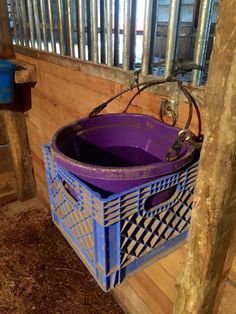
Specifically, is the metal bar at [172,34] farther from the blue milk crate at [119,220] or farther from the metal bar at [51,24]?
the metal bar at [51,24]

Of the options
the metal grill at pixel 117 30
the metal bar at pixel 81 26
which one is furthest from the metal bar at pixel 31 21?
the metal bar at pixel 81 26

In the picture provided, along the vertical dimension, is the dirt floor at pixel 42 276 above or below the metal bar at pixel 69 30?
below

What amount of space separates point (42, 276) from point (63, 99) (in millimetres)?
1288

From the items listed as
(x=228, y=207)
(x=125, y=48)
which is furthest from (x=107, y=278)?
(x=125, y=48)

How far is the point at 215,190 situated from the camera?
0.60m

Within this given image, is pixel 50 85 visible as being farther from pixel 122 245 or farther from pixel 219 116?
pixel 219 116

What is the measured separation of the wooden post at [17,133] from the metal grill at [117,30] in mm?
219

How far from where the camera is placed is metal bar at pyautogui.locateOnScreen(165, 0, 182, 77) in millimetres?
889

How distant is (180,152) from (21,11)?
1816mm

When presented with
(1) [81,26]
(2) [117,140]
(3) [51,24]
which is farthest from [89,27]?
(2) [117,140]

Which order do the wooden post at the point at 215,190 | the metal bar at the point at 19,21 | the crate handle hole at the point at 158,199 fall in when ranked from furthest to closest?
the metal bar at the point at 19,21, the crate handle hole at the point at 158,199, the wooden post at the point at 215,190

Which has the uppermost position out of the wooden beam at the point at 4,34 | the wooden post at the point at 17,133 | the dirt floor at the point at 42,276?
the wooden beam at the point at 4,34

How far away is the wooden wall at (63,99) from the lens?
115 centimetres

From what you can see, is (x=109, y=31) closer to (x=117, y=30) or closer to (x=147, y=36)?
(x=117, y=30)
